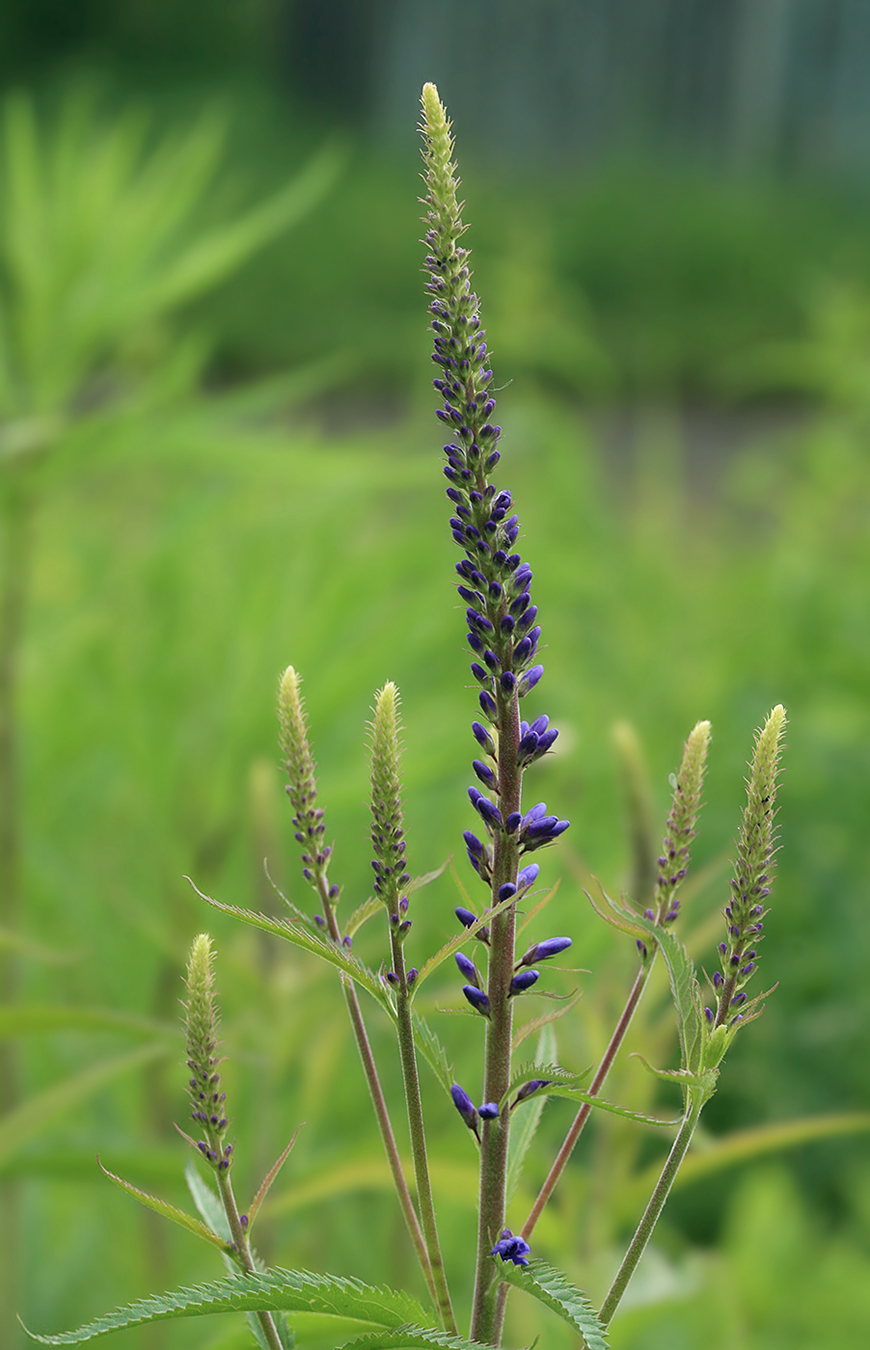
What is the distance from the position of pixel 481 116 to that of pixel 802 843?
32.6ft

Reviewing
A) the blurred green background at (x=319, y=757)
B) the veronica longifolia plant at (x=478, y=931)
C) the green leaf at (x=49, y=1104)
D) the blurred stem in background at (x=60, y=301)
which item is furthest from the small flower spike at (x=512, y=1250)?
the blurred stem in background at (x=60, y=301)

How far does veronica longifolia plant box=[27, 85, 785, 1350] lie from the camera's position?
299mm

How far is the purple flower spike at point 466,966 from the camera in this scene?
0.33 meters

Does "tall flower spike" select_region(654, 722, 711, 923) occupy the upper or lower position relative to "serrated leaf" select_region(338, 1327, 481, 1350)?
upper

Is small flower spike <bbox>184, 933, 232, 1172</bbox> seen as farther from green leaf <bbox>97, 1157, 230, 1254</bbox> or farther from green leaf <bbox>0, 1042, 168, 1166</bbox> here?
green leaf <bbox>0, 1042, 168, 1166</bbox>

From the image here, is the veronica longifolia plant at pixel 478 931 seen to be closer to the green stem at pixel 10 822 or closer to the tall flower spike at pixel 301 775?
the tall flower spike at pixel 301 775

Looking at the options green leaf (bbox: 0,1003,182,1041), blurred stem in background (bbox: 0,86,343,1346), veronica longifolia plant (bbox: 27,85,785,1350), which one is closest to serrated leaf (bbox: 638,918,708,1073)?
veronica longifolia plant (bbox: 27,85,785,1350)

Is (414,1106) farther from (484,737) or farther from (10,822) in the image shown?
(10,822)

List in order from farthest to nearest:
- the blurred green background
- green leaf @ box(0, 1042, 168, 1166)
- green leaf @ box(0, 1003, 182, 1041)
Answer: the blurred green background
green leaf @ box(0, 1042, 168, 1166)
green leaf @ box(0, 1003, 182, 1041)

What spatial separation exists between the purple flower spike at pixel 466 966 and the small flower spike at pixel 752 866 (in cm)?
6

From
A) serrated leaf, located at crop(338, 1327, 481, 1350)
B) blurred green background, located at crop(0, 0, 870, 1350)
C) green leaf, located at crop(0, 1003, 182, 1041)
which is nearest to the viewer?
serrated leaf, located at crop(338, 1327, 481, 1350)

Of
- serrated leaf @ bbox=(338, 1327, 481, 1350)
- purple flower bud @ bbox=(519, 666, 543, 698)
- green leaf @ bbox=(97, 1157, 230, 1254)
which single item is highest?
purple flower bud @ bbox=(519, 666, 543, 698)

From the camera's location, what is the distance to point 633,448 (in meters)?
5.70

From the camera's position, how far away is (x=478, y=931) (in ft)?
1.04
